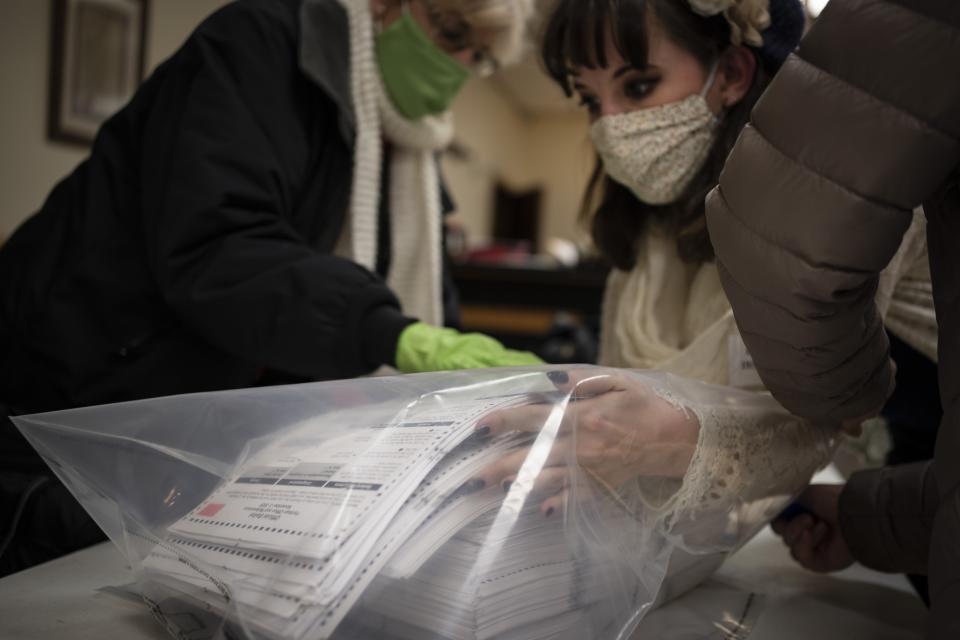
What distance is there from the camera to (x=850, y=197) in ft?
1.49

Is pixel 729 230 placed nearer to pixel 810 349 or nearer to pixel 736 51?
pixel 810 349

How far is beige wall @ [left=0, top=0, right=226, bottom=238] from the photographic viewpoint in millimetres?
1841

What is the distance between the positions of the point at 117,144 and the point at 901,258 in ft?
3.38

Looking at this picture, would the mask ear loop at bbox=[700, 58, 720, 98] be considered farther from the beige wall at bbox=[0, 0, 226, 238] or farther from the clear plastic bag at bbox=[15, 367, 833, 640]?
the beige wall at bbox=[0, 0, 226, 238]

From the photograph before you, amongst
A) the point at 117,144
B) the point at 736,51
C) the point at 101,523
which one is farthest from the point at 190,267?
the point at 736,51

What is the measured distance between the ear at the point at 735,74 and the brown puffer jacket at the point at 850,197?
0.37 meters

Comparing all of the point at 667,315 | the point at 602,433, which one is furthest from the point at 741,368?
the point at 602,433

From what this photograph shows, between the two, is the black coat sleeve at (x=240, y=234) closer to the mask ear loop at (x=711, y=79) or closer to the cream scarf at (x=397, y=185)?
the cream scarf at (x=397, y=185)

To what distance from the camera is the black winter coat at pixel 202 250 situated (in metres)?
0.90

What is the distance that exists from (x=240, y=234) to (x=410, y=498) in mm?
564

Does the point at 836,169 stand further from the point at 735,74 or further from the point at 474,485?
the point at 735,74

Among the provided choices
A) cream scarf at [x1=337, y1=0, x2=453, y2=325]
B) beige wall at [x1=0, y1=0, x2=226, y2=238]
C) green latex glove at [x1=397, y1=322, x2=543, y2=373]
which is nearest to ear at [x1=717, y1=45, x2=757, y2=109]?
green latex glove at [x1=397, y1=322, x2=543, y2=373]

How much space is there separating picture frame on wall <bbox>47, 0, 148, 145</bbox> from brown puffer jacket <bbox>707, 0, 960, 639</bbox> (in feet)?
6.68

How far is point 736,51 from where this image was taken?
85 cm
